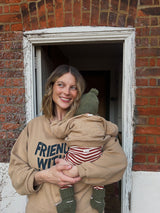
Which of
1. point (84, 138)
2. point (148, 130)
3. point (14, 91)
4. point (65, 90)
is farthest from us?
point (14, 91)

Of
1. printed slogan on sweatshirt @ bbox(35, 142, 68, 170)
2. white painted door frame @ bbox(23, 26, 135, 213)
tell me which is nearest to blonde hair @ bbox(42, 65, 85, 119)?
printed slogan on sweatshirt @ bbox(35, 142, 68, 170)

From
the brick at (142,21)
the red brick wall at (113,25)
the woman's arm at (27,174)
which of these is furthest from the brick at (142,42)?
the woman's arm at (27,174)

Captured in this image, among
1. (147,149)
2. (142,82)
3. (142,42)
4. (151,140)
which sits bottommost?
(147,149)

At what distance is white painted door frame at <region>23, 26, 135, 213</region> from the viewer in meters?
1.78

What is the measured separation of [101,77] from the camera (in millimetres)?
4855

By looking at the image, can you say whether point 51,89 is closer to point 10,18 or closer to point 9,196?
point 10,18

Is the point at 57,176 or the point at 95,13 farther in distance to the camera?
the point at 95,13

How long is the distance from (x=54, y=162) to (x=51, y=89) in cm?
64

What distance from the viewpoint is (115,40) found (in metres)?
1.84

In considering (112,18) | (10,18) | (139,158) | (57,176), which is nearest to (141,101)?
(139,158)

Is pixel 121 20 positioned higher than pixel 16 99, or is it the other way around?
pixel 121 20

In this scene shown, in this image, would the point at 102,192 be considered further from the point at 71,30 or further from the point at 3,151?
the point at 71,30

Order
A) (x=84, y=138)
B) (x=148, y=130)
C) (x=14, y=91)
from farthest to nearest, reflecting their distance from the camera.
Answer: (x=14, y=91), (x=148, y=130), (x=84, y=138)

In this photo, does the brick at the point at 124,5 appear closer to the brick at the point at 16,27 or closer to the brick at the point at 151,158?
the brick at the point at 16,27
